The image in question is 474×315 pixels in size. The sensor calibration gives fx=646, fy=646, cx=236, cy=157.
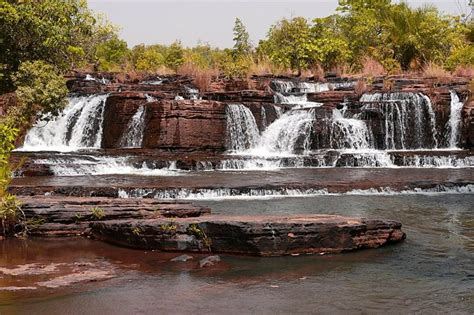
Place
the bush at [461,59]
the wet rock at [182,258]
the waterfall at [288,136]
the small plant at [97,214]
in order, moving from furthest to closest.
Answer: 1. the bush at [461,59]
2. the waterfall at [288,136]
3. the small plant at [97,214]
4. the wet rock at [182,258]

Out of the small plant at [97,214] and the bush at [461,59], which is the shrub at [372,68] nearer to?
the bush at [461,59]

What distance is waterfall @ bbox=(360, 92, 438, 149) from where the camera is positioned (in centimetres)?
2362

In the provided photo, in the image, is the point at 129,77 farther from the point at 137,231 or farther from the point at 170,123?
the point at 137,231

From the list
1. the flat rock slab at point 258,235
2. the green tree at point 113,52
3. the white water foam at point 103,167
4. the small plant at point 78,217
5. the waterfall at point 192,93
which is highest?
the green tree at point 113,52

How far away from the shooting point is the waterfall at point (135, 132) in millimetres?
22828

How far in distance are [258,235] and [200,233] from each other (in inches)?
31.4

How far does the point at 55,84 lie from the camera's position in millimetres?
17984

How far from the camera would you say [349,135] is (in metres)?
22.9

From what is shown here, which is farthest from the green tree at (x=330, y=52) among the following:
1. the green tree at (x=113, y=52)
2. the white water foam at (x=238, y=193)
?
the white water foam at (x=238, y=193)

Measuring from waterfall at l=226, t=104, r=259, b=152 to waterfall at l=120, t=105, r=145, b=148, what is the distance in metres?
3.09

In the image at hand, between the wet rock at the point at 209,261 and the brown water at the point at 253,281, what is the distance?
10 cm

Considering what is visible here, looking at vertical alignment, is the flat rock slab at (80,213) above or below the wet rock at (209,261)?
above

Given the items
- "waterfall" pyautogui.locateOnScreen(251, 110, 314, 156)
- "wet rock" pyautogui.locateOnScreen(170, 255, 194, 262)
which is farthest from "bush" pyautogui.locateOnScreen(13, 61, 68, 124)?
"wet rock" pyautogui.locateOnScreen(170, 255, 194, 262)

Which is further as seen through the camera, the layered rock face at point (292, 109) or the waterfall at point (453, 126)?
the waterfall at point (453, 126)
